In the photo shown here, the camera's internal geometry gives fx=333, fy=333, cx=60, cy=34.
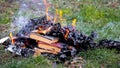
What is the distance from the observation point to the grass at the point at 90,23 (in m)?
4.72

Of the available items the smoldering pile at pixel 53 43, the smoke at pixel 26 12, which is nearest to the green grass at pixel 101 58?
the smoldering pile at pixel 53 43

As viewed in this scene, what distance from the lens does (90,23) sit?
21.3 ft

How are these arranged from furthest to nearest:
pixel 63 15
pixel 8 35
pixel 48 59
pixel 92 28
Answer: pixel 63 15, pixel 92 28, pixel 8 35, pixel 48 59

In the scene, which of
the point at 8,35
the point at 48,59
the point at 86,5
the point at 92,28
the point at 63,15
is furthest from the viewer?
the point at 86,5

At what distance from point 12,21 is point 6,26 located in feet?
1.05

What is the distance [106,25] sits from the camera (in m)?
6.36

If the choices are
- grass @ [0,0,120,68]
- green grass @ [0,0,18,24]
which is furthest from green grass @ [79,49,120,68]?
green grass @ [0,0,18,24]

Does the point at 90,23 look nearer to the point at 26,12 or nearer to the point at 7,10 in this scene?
the point at 26,12

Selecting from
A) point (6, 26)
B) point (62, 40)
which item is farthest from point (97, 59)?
point (6, 26)

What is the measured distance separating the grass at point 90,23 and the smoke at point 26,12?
179mm

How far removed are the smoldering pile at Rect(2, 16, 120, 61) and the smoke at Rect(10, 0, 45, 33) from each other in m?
0.87

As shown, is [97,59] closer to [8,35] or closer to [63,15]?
[8,35]

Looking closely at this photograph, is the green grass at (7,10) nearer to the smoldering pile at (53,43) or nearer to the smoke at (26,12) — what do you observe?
the smoke at (26,12)

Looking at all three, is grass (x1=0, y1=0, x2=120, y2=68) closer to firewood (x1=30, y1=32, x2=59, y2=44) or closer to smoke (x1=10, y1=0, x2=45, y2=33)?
smoke (x1=10, y1=0, x2=45, y2=33)
